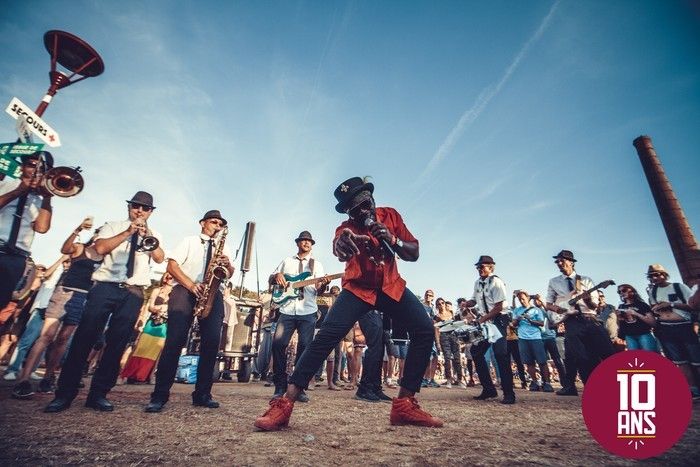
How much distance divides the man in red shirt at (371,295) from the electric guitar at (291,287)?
2679 mm

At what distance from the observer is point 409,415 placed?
3.09 metres

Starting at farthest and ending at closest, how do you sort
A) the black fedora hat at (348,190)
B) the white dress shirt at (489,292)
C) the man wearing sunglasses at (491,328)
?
the white dress shirt at (489,292)
the man wearing sunglasses at (491,328)
the black fedora hat at (348,190)

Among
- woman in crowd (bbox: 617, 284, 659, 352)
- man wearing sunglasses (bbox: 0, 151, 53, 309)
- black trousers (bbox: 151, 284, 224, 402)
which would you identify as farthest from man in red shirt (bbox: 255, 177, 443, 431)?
woman in crowd (bbox: 617, 284, 659, 352)

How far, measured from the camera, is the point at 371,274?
3.28 meters

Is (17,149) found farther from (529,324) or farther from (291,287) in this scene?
(529,324)

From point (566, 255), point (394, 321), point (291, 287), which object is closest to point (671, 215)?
point (566, 255)

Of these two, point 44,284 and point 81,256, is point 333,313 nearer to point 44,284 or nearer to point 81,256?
point 81,256

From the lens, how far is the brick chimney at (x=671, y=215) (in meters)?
26.0

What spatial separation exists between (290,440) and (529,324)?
9.58 m

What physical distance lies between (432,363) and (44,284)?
9734 mm

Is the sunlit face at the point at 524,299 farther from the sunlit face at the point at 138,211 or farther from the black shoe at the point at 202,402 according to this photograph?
the sunlit face at the point at 138,211

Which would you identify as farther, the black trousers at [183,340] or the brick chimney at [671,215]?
the brick chimney at [671,215]

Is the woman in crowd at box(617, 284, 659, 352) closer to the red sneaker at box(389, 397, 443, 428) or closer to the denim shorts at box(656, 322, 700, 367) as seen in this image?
the denim shorts at box(656, 322, 700, 367)

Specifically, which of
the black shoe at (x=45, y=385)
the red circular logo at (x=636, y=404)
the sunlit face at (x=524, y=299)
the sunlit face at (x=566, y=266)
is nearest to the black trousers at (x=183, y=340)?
the black shoe at (x=45, y=385)
